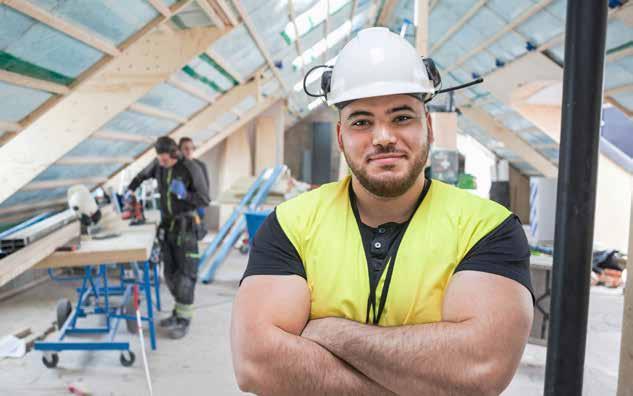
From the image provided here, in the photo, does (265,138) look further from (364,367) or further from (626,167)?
(364,367)

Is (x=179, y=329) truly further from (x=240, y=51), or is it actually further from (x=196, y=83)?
(x=240, y=51)

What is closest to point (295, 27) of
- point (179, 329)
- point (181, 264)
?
point (181, 264)

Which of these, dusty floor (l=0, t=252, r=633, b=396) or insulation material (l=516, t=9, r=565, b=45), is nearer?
dusty floor (l=0, t=252, r=633, b=396)

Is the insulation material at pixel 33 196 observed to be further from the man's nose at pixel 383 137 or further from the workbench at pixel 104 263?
the man's nose at pixel 383 137

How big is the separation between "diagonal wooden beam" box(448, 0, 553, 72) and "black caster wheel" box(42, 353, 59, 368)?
428 centimetres

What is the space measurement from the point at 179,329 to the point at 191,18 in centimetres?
228

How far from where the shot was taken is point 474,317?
1.06 m

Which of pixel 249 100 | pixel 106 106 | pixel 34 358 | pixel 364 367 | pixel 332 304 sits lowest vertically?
pixel 34 358

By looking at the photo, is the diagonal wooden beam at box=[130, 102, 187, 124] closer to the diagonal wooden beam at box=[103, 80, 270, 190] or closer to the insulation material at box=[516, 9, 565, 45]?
the diagonal wooden beam at box=[103, 80, 270, 190]

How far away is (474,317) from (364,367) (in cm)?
27

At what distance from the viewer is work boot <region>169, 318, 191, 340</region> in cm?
361

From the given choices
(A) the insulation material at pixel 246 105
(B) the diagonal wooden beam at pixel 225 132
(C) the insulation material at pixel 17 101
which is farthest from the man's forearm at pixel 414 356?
(B) the diagonal wooden beam at pixel 225 132

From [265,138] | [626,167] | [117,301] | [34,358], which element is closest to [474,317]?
[34,358]

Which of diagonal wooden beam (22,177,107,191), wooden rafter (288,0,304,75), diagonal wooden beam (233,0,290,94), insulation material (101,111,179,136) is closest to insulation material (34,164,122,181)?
diagonal wooden beam (22,177,107,191)
